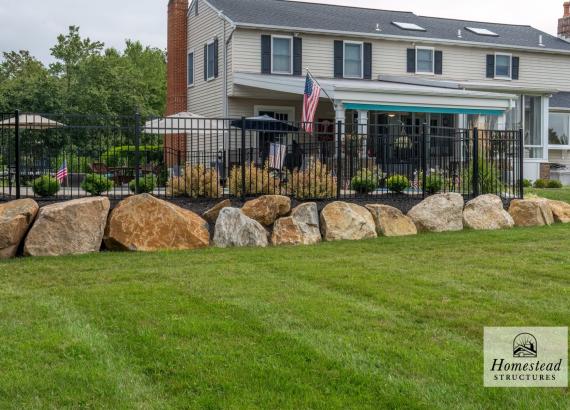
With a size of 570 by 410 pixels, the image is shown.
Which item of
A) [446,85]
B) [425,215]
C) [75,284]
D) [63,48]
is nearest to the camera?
[75,284]

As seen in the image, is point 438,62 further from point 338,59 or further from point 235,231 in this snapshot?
point 235,231

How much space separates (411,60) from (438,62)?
1222 mm

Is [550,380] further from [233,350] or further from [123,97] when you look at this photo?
[123,97]

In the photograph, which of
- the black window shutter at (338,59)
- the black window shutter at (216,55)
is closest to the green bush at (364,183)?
the black window shutter at (338,59)

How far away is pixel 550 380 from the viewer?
4.11 meters

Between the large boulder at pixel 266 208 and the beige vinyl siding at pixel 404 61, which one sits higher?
the beige vinyl siding at pixel 404 61

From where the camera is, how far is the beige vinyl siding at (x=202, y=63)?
24000mm

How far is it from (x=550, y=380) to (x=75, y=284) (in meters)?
4.77

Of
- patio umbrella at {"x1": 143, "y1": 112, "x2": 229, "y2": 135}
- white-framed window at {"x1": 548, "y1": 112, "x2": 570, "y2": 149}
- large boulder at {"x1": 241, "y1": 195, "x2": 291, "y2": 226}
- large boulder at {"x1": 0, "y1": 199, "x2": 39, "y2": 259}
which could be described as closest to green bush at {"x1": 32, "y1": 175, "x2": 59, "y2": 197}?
large boulder at {"x1": 0, "y1": 199, "x2": 39, "y2": 259}

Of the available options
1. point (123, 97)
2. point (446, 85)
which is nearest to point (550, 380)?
point (446, 85)

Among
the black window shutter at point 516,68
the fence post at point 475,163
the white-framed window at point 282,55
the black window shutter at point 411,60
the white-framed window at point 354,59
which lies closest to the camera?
the fence post at point 475,163

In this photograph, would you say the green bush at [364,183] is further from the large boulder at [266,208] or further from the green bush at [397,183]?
the large boulder at [266,208]

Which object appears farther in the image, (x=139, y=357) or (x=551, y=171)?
(x=551, y=171)

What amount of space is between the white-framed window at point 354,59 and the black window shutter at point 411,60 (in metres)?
2.14
